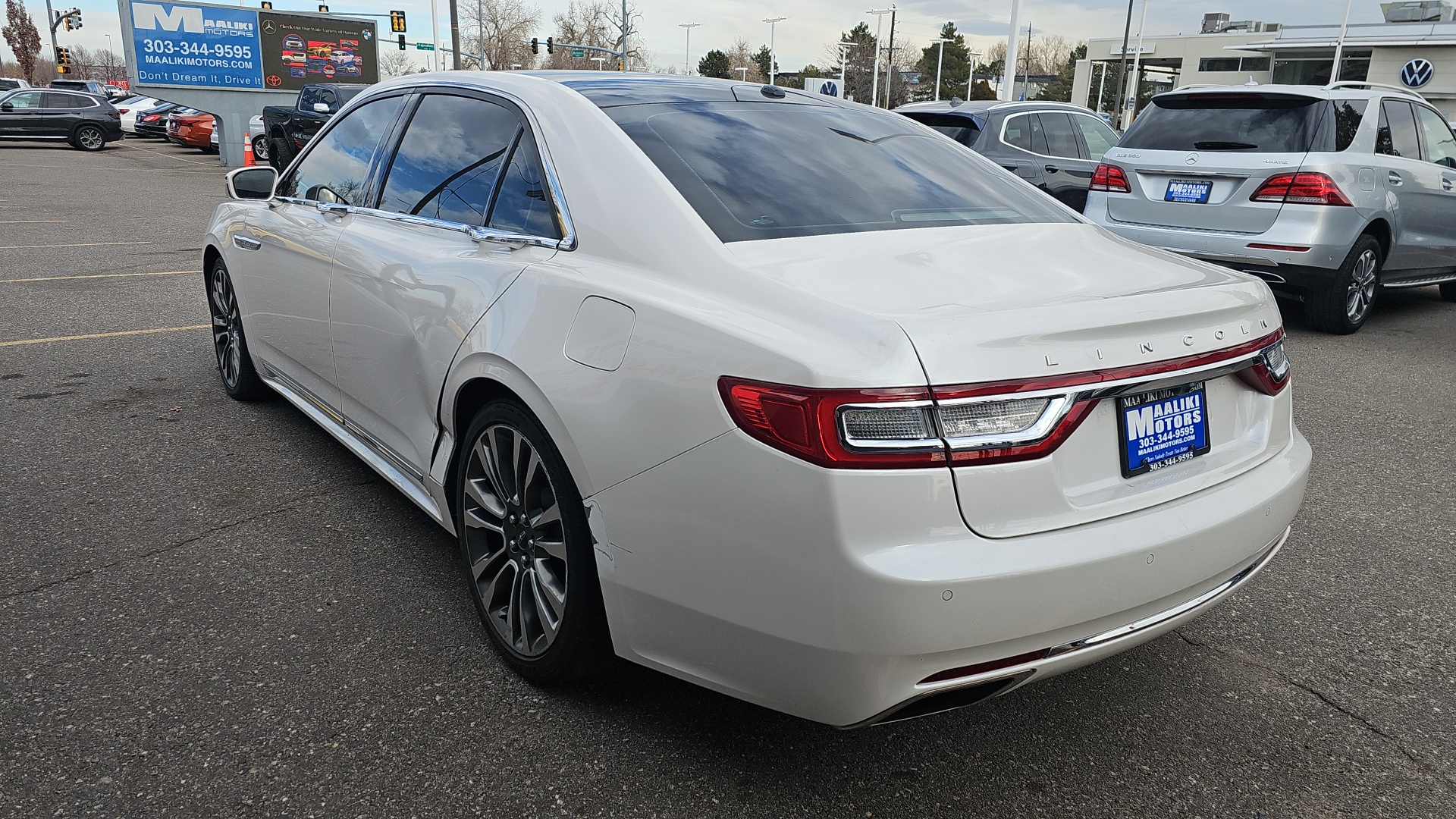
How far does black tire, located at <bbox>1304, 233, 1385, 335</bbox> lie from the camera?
710 centimetres

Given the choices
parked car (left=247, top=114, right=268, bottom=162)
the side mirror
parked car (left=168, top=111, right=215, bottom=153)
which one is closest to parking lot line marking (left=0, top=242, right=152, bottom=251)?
the side mirror

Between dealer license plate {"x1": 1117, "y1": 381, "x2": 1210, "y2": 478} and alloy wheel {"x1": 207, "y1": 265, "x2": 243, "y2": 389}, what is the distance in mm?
4075

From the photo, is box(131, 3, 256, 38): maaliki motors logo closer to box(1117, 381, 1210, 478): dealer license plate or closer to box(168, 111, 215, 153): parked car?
box(168, 111, 215, 153): parked car

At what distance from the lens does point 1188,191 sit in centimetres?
718

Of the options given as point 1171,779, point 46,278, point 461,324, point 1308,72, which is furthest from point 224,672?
point 1308,72

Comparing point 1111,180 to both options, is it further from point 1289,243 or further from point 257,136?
point 257,136

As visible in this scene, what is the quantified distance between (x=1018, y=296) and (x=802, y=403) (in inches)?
22.7

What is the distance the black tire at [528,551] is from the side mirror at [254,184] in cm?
251

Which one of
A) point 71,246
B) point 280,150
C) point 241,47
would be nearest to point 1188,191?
point 71,246

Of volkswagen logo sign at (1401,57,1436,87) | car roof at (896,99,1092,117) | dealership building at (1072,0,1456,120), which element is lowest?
car roof at (896,99,1092,117)

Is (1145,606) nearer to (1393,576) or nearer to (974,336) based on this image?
(974,336)

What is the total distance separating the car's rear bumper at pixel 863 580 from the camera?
180cm

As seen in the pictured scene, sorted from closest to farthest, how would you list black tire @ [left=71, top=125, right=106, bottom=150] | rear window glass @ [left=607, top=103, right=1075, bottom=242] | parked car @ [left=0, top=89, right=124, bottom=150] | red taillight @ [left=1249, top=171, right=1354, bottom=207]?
rear window glass @ [left=607, top=103, right=1075, bottom=242]
red taillight @ [left=1249, top=171, right=1354, bottom=207]
parked car @ [left=0, top=89, right=124, bottom=150]
black tire @ [left=71, top=125, right=106, bottom=150]

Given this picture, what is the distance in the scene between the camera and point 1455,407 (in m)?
5.60
